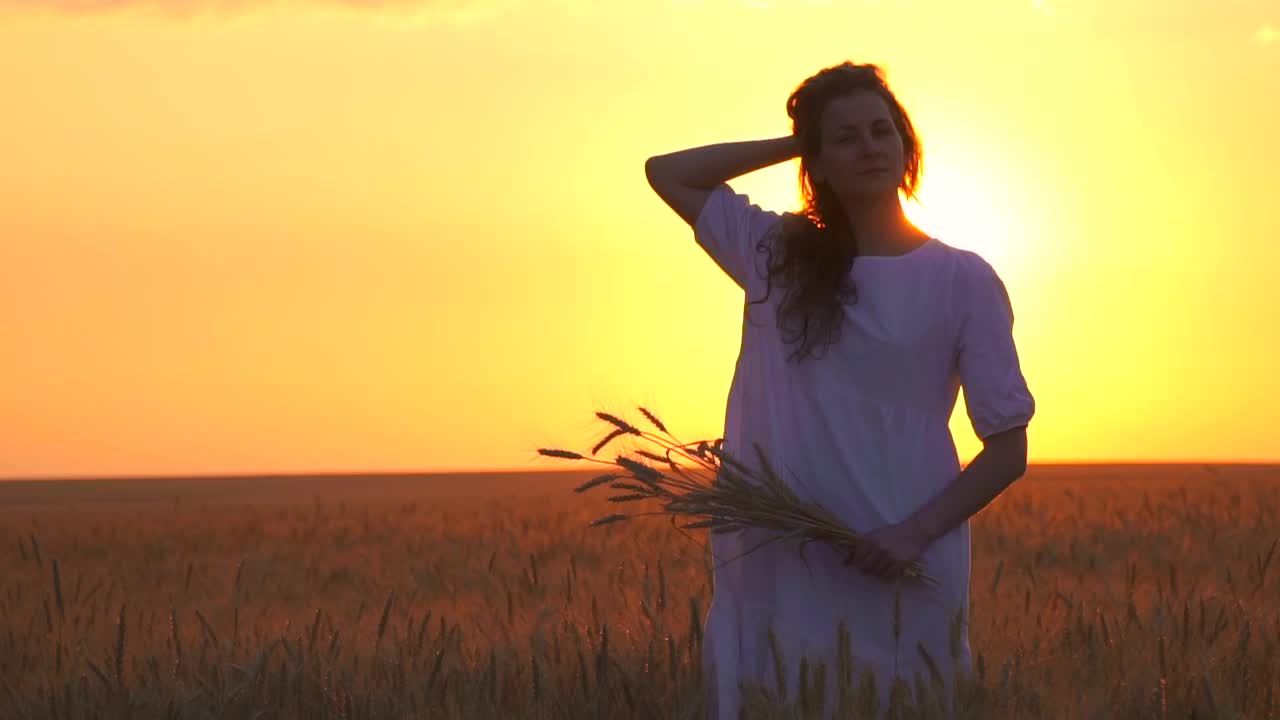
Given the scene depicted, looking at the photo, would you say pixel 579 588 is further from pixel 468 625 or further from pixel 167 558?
pixel 167 558

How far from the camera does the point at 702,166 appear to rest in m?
3.54

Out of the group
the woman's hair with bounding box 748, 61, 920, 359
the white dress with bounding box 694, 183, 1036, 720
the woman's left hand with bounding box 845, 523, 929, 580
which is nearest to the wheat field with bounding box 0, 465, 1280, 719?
the white dress with bounding box 694, 183, 1036, 720

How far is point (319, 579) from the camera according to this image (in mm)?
6852

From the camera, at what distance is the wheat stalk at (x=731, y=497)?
3281mm

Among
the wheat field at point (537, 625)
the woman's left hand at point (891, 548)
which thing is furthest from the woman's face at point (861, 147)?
the wheat field at point (537, 625)

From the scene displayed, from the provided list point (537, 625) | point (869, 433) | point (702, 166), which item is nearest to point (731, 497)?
point (869, 433)

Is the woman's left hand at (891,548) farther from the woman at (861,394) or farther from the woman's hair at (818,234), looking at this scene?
the woman's hair at (818,234)

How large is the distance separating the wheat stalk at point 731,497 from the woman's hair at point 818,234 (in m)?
0.28

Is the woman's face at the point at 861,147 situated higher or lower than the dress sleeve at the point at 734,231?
higher

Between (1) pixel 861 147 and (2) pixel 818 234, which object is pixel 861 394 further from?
(1) pixel 861 147

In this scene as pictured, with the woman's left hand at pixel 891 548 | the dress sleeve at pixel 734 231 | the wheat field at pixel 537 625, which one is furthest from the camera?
the wheat field at pixel 537 625

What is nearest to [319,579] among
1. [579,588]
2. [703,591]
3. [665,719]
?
[579,588]

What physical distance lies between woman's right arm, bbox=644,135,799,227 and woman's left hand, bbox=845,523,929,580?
0.80 metres

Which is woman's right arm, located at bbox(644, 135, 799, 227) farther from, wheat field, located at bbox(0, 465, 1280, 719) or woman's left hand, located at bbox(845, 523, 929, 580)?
wheat field, located at bbox(0, 465, 1280, 719)
